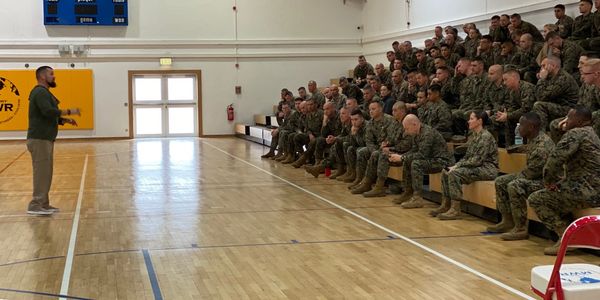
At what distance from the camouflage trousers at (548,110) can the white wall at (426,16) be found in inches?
157

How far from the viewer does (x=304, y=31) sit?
2241cm

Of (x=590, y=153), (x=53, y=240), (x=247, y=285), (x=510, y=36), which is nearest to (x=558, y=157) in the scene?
(x=590, y=153)

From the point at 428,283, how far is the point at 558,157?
1890 mm

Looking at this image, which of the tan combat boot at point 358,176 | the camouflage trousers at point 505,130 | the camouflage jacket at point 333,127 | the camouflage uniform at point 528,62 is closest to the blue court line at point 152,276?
the tan combat boot at point 358,176

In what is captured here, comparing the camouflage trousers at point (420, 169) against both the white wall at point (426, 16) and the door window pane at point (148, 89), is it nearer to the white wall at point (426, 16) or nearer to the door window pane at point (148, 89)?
the white wall at point (426, 16)

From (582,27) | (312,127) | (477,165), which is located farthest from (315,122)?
(477,165)

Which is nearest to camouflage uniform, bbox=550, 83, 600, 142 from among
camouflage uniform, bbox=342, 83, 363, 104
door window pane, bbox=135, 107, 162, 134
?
camouflage uniform, bbox=342, 83, 363, 104

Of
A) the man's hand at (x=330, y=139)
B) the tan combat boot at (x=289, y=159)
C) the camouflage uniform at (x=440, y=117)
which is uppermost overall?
the camouflage uniform at (x=440, y=117)

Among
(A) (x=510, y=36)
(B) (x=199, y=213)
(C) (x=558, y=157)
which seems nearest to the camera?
(C) (x=558, y=157)

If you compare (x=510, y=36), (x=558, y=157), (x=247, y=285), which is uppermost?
(x=510, y=36)

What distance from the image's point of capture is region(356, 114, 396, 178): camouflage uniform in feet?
34.2

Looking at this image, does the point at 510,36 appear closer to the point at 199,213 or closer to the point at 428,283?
the point at 199,213

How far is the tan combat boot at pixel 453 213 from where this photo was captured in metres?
8.30

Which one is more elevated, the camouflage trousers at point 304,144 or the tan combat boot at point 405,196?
the camouflage trousers at point 304,144
